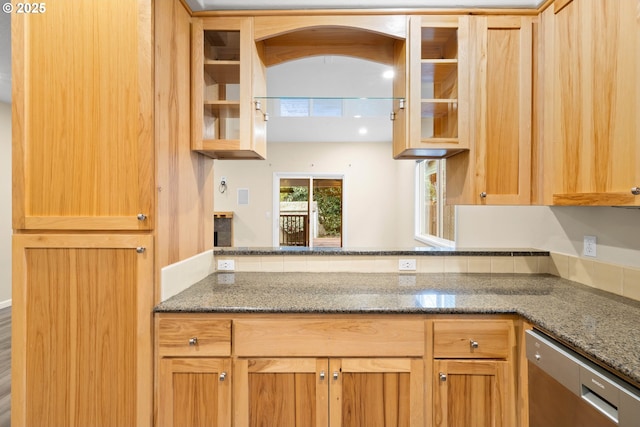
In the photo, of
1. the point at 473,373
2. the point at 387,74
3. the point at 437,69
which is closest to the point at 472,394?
the point at 473,373

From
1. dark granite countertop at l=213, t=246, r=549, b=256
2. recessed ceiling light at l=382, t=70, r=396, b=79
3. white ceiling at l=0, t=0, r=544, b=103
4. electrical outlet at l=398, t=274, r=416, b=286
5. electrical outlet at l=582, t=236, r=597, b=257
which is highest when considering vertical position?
recessed ceiling light at l=382, t=70, r=396, b=79

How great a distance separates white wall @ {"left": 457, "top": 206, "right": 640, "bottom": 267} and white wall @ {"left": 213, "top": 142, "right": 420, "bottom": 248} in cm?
318

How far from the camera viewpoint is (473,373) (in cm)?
130

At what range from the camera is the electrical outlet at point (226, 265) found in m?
1.93

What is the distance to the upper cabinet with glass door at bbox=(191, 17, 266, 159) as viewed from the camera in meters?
1.59

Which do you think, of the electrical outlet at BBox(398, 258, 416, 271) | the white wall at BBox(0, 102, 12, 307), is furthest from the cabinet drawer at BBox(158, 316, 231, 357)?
the white wall at BBox(0, 102, 12, 307)

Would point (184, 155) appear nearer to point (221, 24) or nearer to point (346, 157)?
point (221, 24)

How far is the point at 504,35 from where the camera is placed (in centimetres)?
160

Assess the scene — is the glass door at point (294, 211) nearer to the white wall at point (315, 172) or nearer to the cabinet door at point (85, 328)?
the white wall at point (315, 172)

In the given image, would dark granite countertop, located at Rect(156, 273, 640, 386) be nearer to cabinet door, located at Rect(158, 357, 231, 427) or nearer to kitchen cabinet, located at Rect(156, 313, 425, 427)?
kitchen cabinet, located at Rect(156, 313, 425, 427)

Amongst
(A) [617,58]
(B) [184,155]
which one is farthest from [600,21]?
(B) [184,155]

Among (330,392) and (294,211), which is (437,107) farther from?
(294,211)

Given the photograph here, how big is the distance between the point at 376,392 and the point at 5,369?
2847 millimetres

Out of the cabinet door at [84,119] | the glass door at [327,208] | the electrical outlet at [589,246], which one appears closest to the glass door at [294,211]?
→ the glass door at [327,208]
